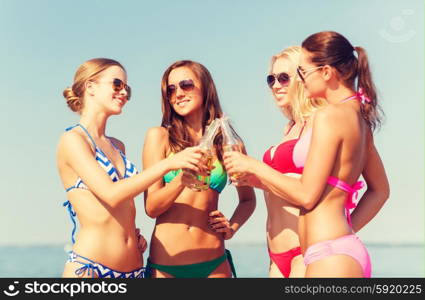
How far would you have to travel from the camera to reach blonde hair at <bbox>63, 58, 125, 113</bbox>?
5652 mm

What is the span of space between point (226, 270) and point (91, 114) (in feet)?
7.09

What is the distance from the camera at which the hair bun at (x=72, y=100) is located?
18.8 ft

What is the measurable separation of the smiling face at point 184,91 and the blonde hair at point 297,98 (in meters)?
0.89

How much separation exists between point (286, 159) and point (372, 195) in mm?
890

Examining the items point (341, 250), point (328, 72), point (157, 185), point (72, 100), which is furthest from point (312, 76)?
point (72, 100)

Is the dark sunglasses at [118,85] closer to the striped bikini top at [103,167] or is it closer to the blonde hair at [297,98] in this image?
the striped bikini top at [103,167]

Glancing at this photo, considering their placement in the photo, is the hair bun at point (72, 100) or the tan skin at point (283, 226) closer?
the tan skin at point (283, 226)

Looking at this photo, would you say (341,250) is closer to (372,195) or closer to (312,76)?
(372,195)

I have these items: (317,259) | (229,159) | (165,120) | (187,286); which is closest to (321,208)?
(317,259)

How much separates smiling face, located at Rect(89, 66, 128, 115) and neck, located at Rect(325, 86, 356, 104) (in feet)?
6.82

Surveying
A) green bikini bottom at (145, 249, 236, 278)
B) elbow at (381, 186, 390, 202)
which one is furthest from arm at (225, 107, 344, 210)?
green bikini bottom at (145, 249, 236, 278)

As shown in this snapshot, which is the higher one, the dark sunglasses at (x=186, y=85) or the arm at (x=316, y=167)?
the dark sunglasses at (x=186, y=85)

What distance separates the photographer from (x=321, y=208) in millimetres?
4484

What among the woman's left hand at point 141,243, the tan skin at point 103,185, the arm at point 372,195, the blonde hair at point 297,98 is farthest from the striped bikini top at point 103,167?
the arm at point 372,195
